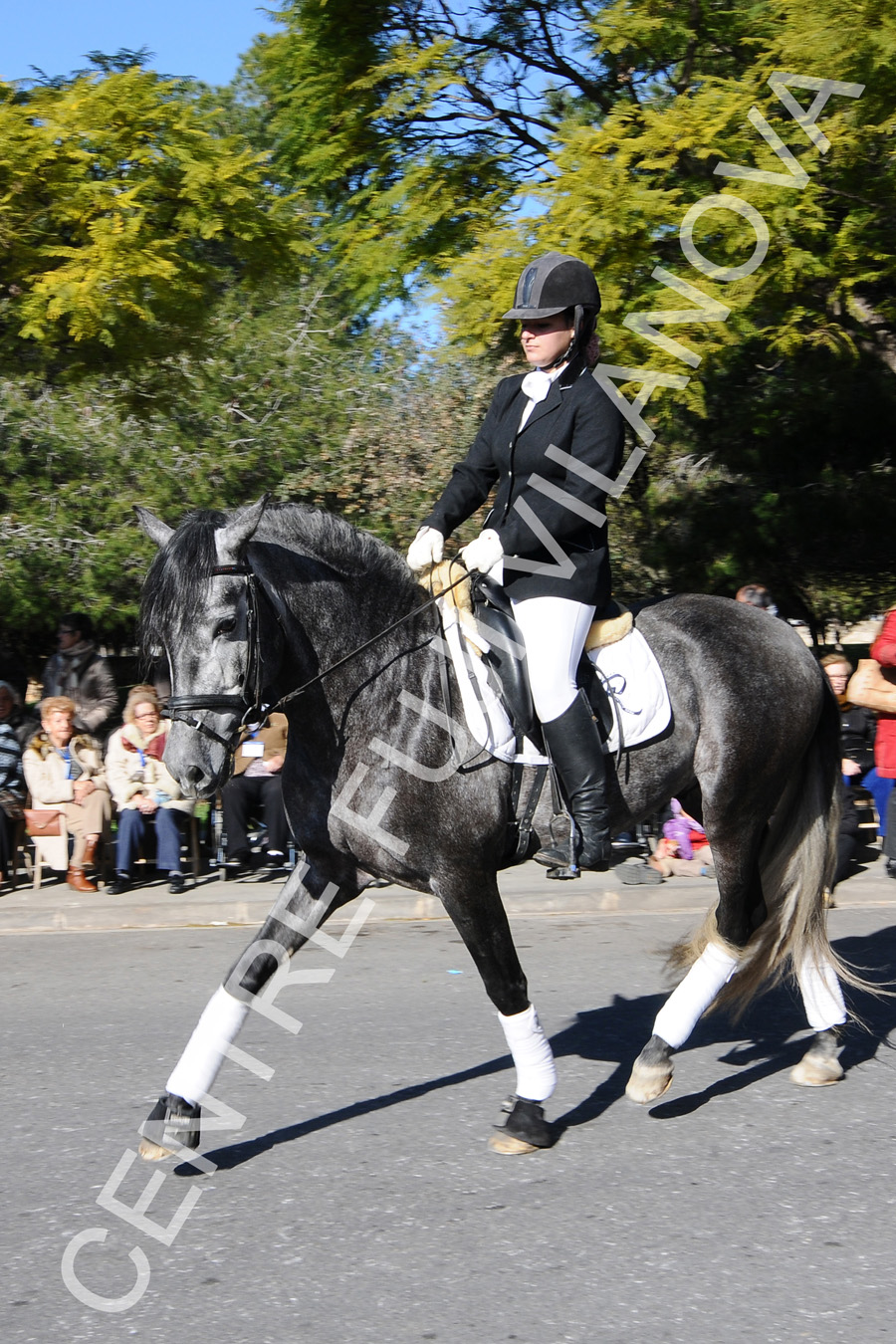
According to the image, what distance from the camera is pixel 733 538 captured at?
44.8 ft

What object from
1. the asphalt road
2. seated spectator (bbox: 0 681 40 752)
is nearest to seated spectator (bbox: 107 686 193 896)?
seated spectator (bbox: 0 681 40 752)

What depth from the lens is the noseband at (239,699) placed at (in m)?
3.83

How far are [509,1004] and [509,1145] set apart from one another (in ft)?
1.40

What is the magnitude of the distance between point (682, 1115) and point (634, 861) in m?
4.06

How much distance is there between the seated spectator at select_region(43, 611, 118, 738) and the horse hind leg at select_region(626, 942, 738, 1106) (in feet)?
19.4

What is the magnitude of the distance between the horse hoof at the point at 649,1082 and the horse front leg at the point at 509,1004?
0.39 meters

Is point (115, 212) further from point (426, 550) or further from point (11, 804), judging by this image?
point (426, 550)

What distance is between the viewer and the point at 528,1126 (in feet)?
14.0

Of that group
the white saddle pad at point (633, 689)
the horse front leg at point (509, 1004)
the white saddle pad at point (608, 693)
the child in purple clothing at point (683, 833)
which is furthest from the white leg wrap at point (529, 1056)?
the child in purple clothing at point (683, 833)

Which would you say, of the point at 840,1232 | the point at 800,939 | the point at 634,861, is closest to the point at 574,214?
the point at 634,861

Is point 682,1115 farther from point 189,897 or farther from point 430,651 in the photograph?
point 189,897

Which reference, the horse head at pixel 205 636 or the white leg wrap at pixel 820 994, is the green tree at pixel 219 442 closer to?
the horse head at pixel 205 636

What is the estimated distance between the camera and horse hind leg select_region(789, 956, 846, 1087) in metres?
4.84

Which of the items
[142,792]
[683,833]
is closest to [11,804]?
[142,792]
